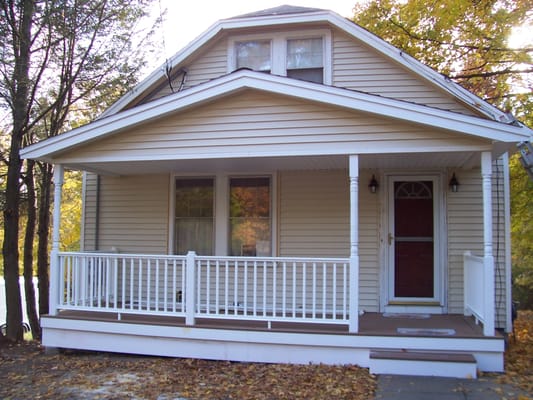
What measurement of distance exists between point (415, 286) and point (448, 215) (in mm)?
1163

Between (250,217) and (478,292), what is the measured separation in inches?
138

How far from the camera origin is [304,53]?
26.2ft

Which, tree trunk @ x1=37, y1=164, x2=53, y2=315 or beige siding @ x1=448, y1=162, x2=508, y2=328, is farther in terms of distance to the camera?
Result: tree trunk @ x1=37, y1=164, x2=53, y2=315

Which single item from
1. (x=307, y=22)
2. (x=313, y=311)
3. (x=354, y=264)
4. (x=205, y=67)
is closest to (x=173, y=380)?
(x=313, y=311)

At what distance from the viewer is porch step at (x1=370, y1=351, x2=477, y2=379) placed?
5086mm

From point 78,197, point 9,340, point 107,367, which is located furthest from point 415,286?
point 78,197

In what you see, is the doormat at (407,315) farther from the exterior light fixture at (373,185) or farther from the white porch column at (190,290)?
the white porch column at (190,290)

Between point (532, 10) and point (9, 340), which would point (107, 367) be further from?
point (532, 10)

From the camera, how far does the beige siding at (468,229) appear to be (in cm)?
700

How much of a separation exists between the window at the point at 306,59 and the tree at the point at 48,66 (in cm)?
298

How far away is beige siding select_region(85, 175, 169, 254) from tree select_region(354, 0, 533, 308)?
681 cm

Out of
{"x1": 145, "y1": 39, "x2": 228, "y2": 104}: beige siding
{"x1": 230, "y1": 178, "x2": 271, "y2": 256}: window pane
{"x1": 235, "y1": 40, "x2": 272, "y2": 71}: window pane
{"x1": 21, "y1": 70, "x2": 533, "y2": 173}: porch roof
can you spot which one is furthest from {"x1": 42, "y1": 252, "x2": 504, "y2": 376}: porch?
{"x1": 235, "y1": 40, "x2": 272, "y2": 71}: window pane

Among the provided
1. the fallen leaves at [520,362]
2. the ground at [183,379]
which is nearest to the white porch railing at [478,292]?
the fallen leaves at [520,362]

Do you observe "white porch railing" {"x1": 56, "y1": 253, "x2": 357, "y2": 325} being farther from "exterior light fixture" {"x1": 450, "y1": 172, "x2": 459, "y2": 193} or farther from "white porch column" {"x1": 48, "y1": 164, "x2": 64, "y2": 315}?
"exterior light fixture" {"x1": 450, "y1": 172, "x2": 459, "y2": 193}
